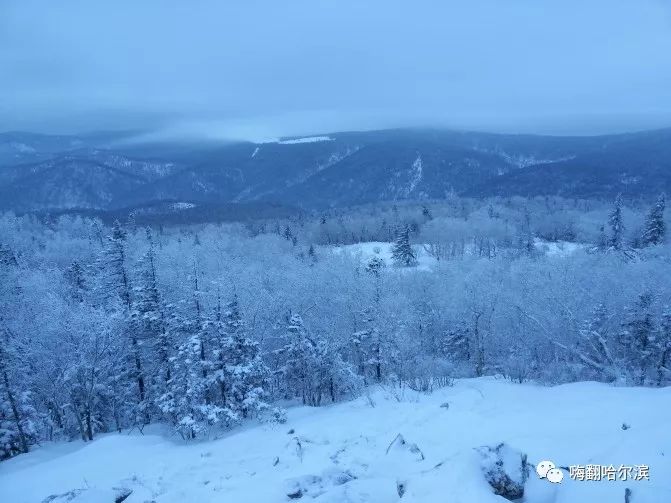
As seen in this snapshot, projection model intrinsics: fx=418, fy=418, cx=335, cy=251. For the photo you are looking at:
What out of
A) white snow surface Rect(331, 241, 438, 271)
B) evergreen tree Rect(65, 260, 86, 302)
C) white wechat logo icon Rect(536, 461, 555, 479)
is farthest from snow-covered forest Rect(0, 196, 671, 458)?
white snow surface Rect(331, 241, 438, 271)

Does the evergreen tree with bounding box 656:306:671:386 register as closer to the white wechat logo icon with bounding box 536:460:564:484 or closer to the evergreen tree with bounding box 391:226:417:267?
the white wechat logo icon with bounding box 536:460:564:484

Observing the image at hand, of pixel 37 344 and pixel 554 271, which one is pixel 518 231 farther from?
pixel 37 344

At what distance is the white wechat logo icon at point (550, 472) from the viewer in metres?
7.19

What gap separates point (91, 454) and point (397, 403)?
1084 cm

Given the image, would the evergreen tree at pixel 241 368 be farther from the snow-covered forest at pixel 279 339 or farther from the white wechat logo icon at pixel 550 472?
the white wechat logo icon at pixel 550 472

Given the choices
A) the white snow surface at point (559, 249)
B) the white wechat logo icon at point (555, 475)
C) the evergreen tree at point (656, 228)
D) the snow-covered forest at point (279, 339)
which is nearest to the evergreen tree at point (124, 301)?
the snow-covered forest at point (279, 339)

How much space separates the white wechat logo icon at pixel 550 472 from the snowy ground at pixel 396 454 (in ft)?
0.33

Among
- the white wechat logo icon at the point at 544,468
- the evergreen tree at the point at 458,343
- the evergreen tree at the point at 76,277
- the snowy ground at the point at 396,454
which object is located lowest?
the evergreen tree at the point at 458,343

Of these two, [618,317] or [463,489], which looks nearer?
[463,489]

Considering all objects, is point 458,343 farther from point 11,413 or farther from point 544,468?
point 11,413

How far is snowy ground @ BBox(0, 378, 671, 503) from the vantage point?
706cm

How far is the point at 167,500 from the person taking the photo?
9.72 m

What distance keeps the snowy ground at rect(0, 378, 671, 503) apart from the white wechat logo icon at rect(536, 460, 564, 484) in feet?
0.33

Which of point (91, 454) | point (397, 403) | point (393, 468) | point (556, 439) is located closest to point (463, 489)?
point (393, 468)
